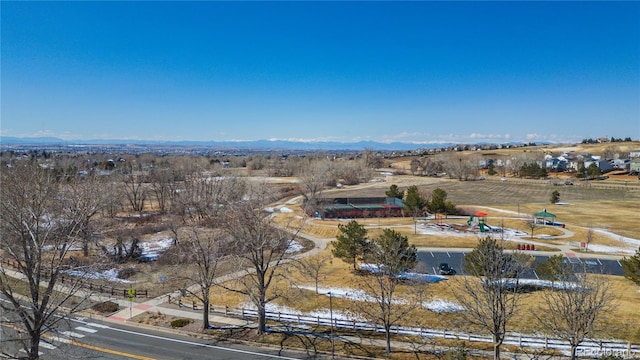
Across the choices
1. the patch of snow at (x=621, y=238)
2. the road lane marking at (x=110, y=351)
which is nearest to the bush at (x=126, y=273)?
the road lane marking at (x=110, y=351)

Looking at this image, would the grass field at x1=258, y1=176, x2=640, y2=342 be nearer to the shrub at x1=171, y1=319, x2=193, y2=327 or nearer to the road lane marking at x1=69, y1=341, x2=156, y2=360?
the shrub at x1=171, y1=319, x2=193, y2=327

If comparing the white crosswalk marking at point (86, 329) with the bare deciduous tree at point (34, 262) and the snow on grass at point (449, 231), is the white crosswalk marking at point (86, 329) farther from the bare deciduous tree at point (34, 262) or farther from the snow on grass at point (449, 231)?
the snow on grass at point (449, 231)

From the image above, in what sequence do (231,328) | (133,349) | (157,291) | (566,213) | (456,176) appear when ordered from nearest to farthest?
(133,349)
(231,328)
(157,291)
(566,213)
(456,176)

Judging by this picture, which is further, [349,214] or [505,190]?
[505,190]

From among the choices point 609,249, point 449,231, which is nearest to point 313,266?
point 449,231

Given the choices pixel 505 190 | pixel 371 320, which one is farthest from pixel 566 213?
pixel 371 320

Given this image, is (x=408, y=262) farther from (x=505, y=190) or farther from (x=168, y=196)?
(x=505, y=190)

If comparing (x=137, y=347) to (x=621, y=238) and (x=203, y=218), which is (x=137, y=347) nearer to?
(x=203, y=218)
